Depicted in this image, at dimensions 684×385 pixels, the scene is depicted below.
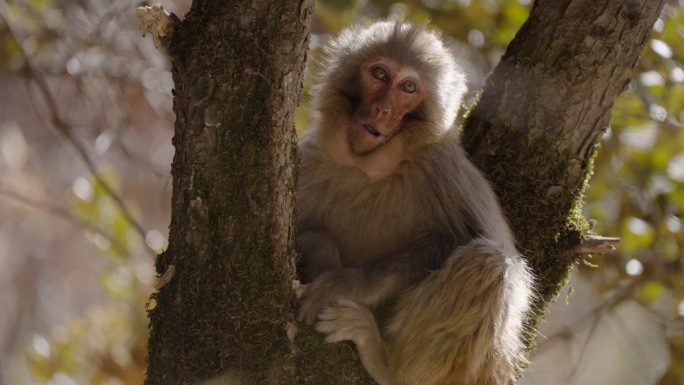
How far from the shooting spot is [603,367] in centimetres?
1052

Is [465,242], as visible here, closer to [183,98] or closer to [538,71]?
[538,71]

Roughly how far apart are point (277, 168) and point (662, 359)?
20.8ft

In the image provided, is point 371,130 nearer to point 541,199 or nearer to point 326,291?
point 326,291

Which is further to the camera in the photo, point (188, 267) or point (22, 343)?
point (22, 343)

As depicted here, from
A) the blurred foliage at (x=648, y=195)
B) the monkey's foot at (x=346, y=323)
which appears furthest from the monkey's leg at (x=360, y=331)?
the blurred foliage at (x=648, y=195)

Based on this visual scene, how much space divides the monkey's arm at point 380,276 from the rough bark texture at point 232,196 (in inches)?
13.4

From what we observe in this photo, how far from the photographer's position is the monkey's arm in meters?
4.48

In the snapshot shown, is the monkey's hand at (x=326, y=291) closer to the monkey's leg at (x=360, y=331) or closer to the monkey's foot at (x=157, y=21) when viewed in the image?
the monkey's leg at (x=360, y=331)

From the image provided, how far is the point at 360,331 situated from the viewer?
436 cm

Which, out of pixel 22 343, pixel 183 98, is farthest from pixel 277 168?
pixel 22 343

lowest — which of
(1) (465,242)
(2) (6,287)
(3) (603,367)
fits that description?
(2) (6,287)

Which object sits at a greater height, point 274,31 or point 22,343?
point 274,31

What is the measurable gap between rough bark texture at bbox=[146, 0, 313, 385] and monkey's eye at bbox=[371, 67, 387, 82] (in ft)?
3.56

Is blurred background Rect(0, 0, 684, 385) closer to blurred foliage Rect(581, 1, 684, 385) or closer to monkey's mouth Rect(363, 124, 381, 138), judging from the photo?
blurred foliage Rect(581, 1, 684, 385)
